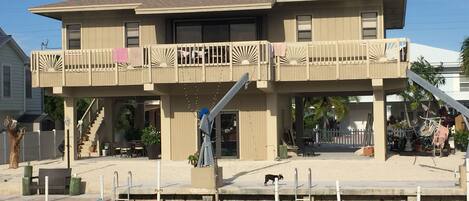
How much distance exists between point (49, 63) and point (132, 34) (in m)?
3.80

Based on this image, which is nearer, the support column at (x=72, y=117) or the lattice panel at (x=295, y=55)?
the lattice panel at (x=295, y=55)

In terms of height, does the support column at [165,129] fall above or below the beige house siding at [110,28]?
below

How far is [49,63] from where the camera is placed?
2700 cm

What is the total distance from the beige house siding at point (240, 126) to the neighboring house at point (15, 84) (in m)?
13.5

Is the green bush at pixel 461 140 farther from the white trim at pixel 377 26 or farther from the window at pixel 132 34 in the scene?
the window at pixel 132 34

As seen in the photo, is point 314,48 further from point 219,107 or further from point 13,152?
point 13,152

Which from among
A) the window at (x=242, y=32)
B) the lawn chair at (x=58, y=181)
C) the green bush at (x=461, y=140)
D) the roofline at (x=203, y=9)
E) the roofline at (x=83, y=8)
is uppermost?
the roofline at (x=83, y=8)

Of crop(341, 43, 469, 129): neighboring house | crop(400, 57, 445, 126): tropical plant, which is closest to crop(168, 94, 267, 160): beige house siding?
crop(400, 57, 445, 126): tropical plant

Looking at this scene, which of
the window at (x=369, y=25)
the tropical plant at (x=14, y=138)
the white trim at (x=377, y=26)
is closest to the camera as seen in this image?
the white trim at (x=377, y=26)

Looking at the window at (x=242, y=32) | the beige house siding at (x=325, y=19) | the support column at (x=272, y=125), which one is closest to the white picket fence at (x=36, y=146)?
the window at (x=242, y=32)

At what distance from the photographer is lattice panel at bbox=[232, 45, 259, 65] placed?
81.5 ft

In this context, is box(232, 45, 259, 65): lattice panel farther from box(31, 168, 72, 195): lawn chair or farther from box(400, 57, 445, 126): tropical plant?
box(400, 57, 445, 126): tropical plant

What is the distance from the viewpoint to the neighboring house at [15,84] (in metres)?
36.0

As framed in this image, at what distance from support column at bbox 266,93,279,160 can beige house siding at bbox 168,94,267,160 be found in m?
0.35
